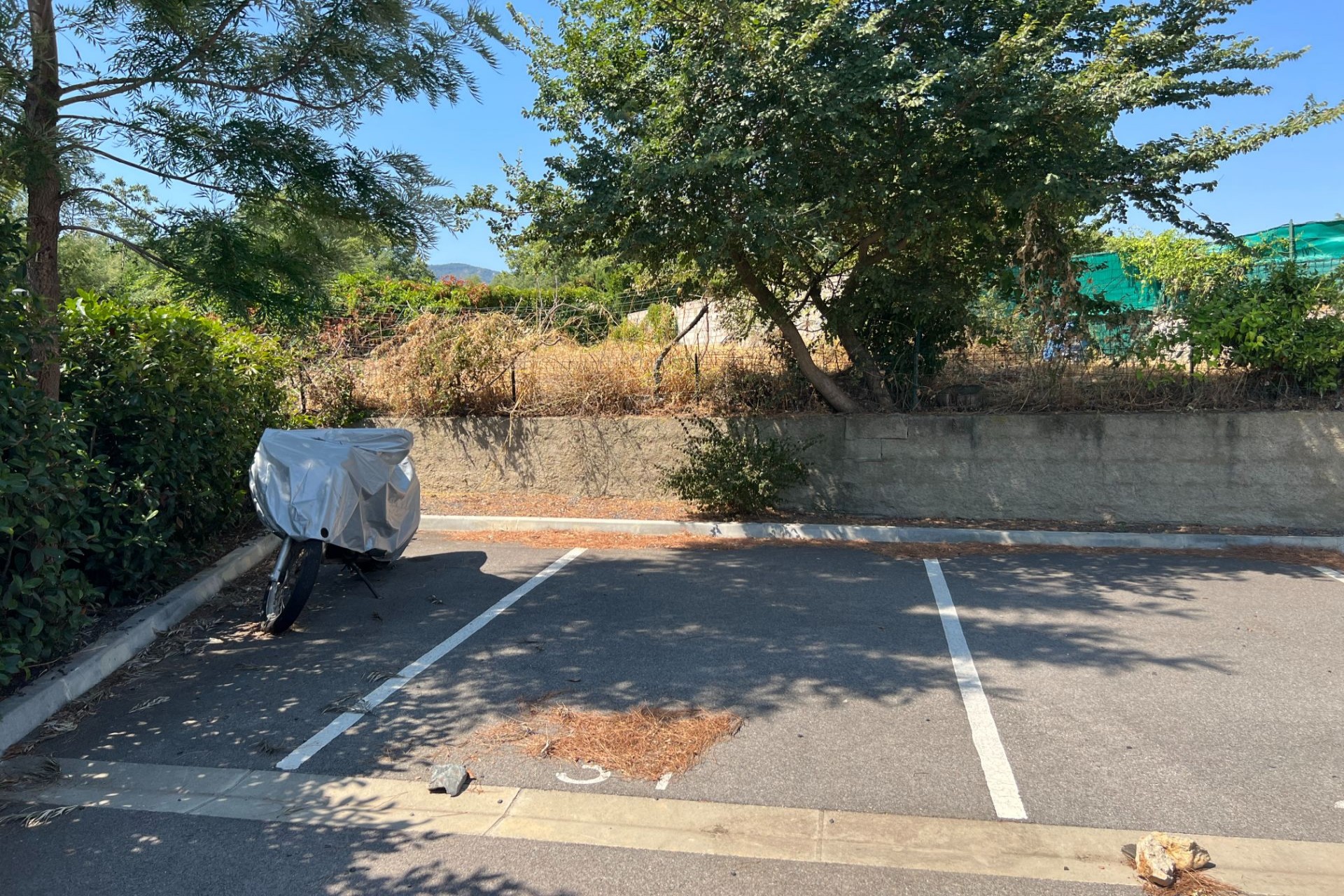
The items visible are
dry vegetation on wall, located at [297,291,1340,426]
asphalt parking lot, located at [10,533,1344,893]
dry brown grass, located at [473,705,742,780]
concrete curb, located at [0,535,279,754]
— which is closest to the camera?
asphalt parking lot, located at [10,533,1344,893]

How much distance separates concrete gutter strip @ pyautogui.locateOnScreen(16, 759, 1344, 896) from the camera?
3.29 metres

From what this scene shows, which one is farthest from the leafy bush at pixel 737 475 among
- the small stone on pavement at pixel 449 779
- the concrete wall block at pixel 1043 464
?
the small stone on pavement at pixel 449 779

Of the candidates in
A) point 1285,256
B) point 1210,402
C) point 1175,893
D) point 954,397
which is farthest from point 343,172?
point 1285,256

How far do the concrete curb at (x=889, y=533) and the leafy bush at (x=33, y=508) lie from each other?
4965mm

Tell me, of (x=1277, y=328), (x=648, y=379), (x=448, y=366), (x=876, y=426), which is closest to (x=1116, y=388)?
(x=1277, y=328)

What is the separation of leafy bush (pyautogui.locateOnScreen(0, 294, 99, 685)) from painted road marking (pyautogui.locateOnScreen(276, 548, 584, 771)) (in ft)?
4.88

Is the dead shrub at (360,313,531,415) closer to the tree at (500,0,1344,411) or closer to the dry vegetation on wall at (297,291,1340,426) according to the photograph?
the dry vegetation on wall at (297,291,1340,426)

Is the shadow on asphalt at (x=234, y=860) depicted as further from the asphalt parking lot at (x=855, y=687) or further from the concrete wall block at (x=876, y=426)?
the concrete wall block at (x=876, y=426)

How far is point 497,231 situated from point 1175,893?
8495mm

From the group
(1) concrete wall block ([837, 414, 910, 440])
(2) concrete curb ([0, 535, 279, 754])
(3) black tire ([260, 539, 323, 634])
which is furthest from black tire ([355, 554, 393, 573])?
(1) concrete wall block ([837, 414, 910, 440])

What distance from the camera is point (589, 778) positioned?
4008 millimetres

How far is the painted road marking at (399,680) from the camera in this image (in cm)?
433

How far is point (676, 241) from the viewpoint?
349 inches

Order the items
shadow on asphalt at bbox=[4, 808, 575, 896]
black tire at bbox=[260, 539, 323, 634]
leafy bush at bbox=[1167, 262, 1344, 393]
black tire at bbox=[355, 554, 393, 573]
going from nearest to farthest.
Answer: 1. shadow on asphalt at bbox=[4, 808, 575, 896]
2. black tire at bbox=[260, 539, 323, 634]
3. black tire at bbox=[355, 554, 393, 573]
4. leafy bush at bbox=[1167, 262, 1344, 393]
